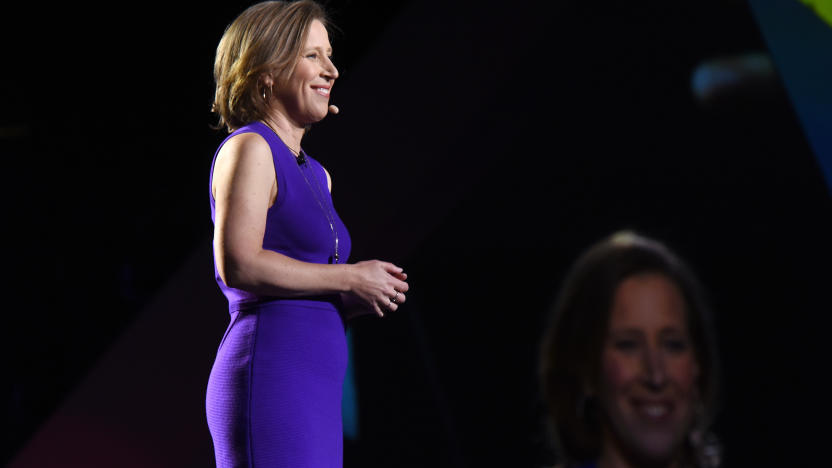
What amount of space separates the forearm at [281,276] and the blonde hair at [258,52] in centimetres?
26

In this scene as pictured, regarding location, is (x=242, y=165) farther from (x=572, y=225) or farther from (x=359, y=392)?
(x=572, y=225)

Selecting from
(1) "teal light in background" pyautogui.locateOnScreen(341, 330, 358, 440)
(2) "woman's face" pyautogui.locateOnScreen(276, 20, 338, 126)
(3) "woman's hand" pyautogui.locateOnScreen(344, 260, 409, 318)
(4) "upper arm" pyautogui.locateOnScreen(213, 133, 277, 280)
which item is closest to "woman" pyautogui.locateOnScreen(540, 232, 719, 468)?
(3) "woman's hand" pyautogui.locateOnScreen(344, 260, 409, 318)

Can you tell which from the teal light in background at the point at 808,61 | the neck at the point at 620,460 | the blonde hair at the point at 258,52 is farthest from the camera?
the teal light in background at the point at 808,61

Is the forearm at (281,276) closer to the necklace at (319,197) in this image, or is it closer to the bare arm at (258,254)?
the bare arm at (258,254)

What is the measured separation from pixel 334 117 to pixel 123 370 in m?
0.90

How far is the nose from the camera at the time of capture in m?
0.83

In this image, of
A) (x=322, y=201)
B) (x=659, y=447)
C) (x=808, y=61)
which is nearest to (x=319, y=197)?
(x=322, y=201)

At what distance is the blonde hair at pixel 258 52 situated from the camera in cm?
127

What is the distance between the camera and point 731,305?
4.76 metres

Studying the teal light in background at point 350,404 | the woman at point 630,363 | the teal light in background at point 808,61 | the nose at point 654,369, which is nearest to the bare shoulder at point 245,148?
the woman at point 630,363

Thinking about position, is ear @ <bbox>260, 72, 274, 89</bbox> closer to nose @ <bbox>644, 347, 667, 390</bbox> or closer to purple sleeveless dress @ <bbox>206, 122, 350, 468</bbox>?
purple sleeveless dress @ <bbox>206, 122, 350, 468</bbox>

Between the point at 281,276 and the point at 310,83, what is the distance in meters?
0.32

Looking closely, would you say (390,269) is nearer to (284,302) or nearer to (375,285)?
(375,285)

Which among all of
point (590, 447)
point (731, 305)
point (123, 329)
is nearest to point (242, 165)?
point (590, 447)
